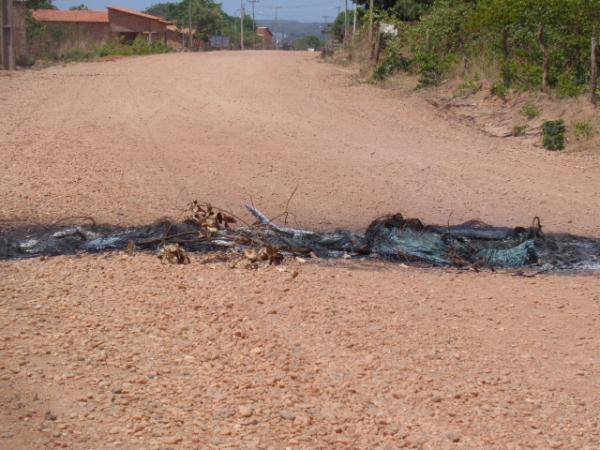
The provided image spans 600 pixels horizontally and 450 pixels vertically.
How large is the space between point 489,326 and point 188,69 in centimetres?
2195

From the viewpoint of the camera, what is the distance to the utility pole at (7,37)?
26.8 m

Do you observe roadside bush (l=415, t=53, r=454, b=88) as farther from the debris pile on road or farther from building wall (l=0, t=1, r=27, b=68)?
building wall (l=0, t=1, r=27, b=68)

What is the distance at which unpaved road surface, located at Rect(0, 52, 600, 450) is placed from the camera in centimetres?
470

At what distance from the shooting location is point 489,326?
6.20 metres

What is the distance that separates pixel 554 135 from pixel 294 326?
9596 millimetres

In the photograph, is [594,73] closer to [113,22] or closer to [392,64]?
[392,64]

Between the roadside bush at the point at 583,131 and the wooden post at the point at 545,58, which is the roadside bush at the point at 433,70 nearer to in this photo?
the wooden post at the point at 545,58

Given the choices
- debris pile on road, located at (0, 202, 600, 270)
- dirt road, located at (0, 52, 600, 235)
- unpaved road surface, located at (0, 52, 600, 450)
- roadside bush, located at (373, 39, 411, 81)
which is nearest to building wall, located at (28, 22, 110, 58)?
dirt road, located at (0, 52, 600, 235)

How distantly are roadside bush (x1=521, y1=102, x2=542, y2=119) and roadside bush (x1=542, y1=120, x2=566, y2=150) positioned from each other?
47.7 inches

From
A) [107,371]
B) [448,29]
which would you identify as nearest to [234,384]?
[107,371]

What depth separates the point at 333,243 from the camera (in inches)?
331

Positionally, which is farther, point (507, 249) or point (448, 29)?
point (448, 29)

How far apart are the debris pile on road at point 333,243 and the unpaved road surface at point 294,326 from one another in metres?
0.36

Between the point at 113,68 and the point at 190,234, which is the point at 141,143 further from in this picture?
the point at 113,68
